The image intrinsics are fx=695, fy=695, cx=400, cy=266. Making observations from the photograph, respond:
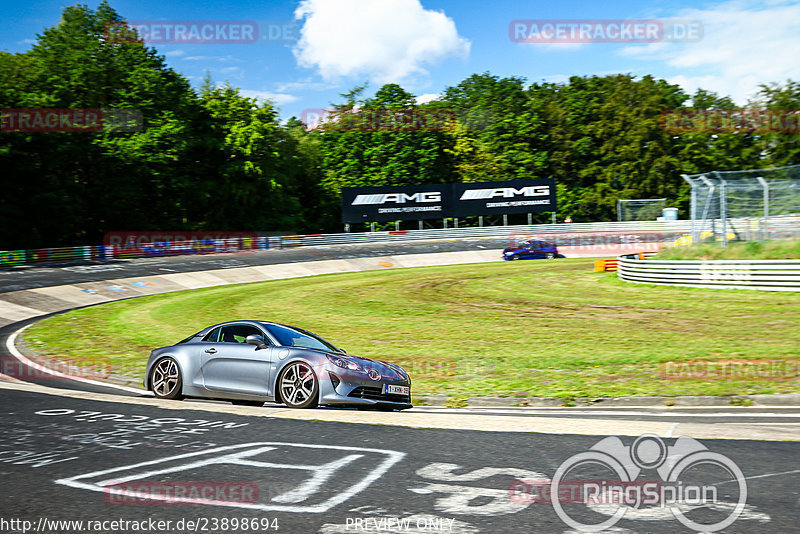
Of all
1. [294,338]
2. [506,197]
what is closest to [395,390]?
[294,338]

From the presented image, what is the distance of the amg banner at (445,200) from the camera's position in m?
59.8

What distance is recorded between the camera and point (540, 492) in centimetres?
508

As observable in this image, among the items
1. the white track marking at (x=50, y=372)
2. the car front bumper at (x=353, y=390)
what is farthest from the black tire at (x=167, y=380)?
the car front bumper at (x=353, y=390)

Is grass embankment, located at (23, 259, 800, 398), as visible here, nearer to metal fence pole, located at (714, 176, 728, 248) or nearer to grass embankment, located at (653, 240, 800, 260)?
grass embankment, located at (653, 240, 800, 260)

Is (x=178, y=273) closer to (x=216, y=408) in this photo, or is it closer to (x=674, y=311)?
(x=674, y=311)

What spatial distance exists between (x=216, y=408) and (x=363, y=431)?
2512 mm

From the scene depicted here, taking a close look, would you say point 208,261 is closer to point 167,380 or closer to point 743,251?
point 743,251

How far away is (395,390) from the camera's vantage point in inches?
387

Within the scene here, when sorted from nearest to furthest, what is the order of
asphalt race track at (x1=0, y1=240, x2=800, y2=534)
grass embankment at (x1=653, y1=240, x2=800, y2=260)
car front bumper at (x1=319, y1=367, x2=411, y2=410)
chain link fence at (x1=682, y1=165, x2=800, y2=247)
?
1. asphalt race track at (x1=0, y1=240, x2=800, y2=534)
2. car front bumper at (x1=319, y1=367, x2=411, y2=410)
3. chain link fence at (x1=682, y1=165, x2=800, y2=247)
4. grass embankment at (x1=653, y1=240, x2=800, y2=260)

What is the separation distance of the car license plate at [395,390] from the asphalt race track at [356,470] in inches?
45.1

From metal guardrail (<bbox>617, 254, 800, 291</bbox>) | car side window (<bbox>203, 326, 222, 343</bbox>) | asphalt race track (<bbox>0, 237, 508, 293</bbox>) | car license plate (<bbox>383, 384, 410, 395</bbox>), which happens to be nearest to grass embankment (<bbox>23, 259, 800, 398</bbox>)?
metal guardrail (<bbox>617, 254, 800, 291</bbox>)

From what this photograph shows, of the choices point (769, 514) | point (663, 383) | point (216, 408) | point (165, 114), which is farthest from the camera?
point (165, 114)

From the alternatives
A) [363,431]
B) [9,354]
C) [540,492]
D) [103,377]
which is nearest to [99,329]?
[9,354]

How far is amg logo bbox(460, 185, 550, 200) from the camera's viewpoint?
6172 cm
